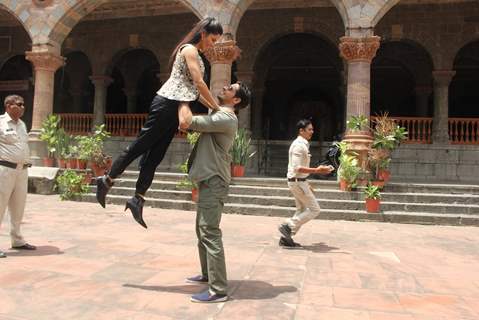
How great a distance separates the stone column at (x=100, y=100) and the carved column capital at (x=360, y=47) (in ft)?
30.1

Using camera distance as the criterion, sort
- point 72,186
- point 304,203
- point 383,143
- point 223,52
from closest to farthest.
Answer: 1. point 304,203
2. point 383,143
3. point 72,186
4. point 223,52

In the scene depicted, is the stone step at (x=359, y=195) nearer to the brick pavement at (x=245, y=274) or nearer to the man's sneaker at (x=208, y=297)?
the brick pavement at (x=245, y=274)

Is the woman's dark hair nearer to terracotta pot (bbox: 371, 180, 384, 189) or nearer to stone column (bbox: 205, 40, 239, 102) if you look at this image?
terracotta pot (bbox: 371, 180, 384, 189)

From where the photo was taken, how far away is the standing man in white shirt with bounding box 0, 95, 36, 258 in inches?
184

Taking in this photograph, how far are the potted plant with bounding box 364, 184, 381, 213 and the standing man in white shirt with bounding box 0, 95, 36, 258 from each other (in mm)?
5955

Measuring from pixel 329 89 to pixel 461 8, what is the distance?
692 cm

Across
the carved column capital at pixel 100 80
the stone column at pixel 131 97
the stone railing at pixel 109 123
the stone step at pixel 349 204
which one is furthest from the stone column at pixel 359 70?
the stone column at pixel 131 97

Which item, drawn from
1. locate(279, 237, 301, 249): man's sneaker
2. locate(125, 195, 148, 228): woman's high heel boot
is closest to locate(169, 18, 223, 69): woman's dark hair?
locate(125, 195, 148, 228): woman's high heel boot

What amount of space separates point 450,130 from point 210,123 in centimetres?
1238

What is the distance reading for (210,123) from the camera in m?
3.25

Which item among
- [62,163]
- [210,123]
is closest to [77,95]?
[62,163]

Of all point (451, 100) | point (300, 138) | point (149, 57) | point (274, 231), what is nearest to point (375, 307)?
point (300, 138)

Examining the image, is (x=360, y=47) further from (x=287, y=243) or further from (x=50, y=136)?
(x=50, y=136)

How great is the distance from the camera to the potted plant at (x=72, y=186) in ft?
32.6
